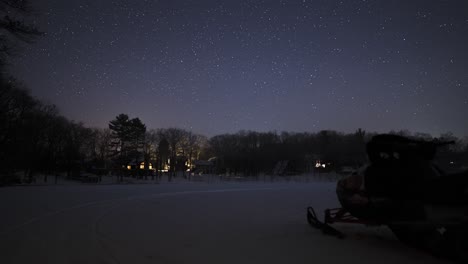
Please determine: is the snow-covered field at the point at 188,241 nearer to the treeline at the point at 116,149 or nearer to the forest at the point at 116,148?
the forest at the point at 116,148

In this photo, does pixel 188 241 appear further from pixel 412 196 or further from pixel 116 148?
pixel 116 148

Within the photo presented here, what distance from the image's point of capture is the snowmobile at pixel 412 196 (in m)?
5.16

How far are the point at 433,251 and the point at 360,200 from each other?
4.42ft

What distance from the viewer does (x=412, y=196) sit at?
5789mm

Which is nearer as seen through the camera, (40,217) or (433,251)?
(433,251)

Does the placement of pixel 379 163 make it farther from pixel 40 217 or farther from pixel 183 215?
pixel 40 217

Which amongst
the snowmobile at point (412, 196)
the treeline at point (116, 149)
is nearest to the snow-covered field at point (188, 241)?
the snowmobile at point (412, 196)

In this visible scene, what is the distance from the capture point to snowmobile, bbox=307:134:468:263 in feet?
16.9

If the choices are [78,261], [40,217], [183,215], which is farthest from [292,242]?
[40,217]

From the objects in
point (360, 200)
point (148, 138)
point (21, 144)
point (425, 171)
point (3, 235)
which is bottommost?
point (3, 235)

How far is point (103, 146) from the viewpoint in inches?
3506

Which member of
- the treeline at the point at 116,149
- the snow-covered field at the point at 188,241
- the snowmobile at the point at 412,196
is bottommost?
the snow-covered field at the point at 188,241

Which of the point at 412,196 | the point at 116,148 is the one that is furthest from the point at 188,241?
the point at 116,148

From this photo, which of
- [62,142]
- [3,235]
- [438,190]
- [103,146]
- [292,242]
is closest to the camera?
[438,190]
